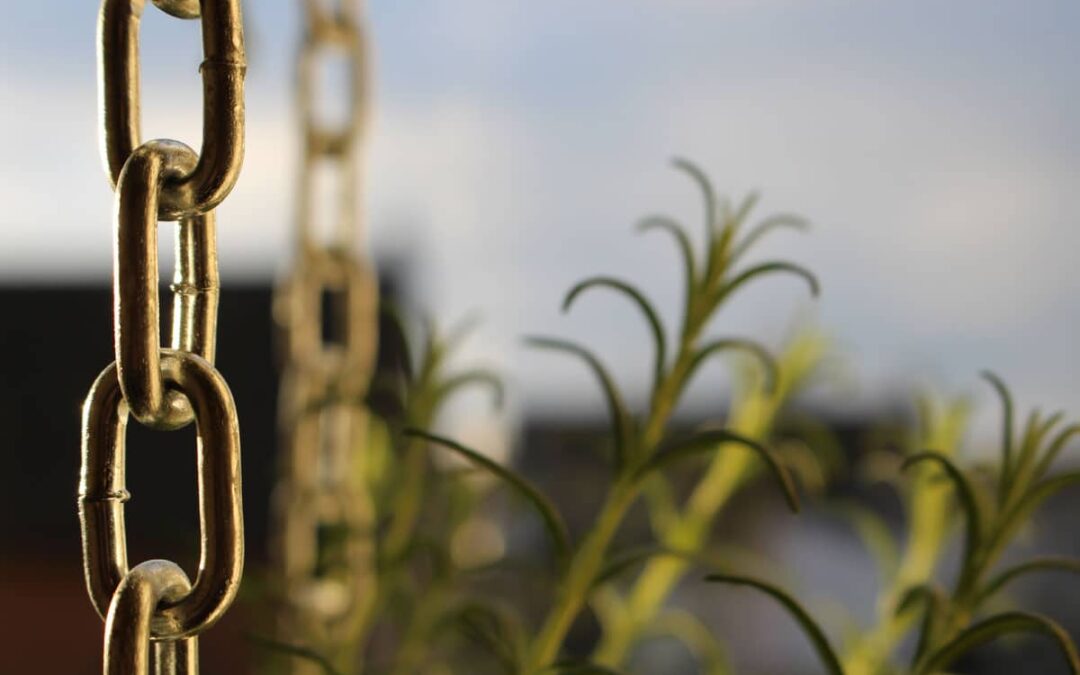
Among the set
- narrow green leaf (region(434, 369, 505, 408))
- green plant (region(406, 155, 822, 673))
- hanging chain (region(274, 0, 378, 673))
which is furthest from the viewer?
hanging chain (region(274, 0, 378, 673))

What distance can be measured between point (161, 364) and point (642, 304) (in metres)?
0.13

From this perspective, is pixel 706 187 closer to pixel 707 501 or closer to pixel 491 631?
pixel 491 631

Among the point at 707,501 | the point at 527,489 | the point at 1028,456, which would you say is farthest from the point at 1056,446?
the point at 707,501

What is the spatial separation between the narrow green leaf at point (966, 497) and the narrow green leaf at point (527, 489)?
7cm

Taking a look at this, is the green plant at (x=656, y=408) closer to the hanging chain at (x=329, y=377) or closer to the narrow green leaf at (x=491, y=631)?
the narrow green leaf at (x=491, y=631)

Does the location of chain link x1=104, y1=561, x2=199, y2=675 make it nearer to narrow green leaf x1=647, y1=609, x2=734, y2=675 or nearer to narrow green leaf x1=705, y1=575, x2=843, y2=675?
narrow green leaf x1=705, y1=575, x2=843, y2=675

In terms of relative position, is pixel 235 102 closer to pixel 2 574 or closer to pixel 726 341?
pixel 726 341

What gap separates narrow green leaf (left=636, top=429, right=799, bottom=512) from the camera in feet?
0.75

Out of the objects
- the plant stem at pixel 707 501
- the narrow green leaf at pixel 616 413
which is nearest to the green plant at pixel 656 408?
the narrow green leaf at pixel 616 413

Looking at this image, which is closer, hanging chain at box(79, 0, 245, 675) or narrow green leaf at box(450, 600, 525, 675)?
hanging chain at box(79, 0, 245, 675)

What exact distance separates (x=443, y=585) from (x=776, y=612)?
1870 millimetres

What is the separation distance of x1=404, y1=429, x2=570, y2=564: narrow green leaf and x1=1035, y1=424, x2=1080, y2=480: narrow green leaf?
104 mm

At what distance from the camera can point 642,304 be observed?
0.28 m

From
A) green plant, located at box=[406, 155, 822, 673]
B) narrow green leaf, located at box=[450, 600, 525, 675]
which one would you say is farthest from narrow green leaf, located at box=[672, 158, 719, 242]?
narrow green leaf, located at box=[450, 600, 525, 675]
